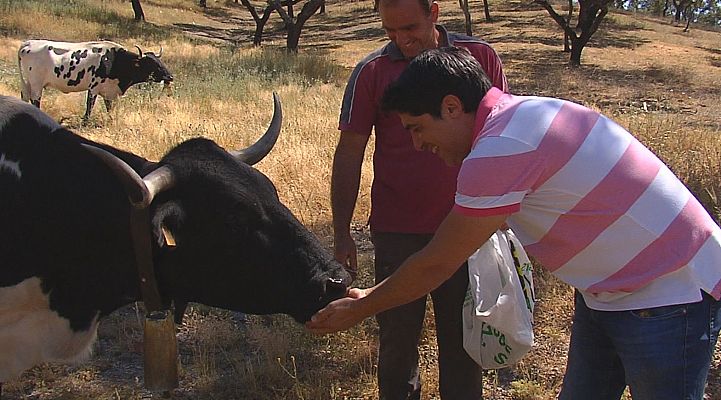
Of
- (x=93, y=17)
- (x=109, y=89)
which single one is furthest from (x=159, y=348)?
(x=93, y=17)

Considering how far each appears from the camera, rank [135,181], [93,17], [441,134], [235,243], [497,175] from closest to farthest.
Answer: [497,175] < [441,134] < [135,181] < [235,243] < [93,17]

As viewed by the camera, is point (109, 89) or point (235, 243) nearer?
point (235, 243)

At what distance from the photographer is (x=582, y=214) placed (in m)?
2.33

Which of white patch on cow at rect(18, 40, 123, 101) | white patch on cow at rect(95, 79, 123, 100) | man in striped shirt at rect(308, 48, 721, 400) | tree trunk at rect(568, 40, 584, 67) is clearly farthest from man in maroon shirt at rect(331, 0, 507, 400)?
tree trunk at rect(568, 40, 584, 67)

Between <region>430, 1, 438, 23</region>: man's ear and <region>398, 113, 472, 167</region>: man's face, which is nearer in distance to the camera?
<region>398, 113, 472, 167</region>: man's face

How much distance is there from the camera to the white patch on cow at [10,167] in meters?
3.47

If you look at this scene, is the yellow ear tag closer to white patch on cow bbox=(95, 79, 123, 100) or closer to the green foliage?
white patch on cow bbox=(95, 79, 123, 100)

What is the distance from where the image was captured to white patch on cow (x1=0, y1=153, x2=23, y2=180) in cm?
347

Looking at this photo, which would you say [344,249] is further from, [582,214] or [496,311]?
[582,214]

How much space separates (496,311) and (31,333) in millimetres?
2132

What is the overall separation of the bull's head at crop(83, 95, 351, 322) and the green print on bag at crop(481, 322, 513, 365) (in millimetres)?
612

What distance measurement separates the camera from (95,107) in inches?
514

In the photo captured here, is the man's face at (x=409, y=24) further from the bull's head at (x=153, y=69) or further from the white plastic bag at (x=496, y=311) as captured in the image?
the bull's head at (x=153, y=69)

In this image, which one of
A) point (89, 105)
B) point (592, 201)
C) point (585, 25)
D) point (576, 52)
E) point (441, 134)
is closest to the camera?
point (592, 201)
